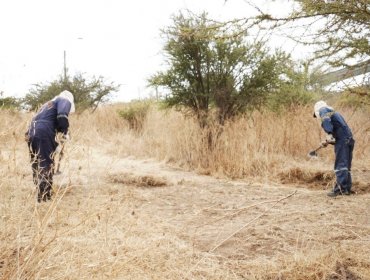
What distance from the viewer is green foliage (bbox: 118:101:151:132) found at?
16470mm

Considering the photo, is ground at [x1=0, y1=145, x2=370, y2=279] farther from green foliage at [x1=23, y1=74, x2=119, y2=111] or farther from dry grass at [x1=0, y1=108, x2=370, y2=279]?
green foliage at [x1=23, y1=74, x2=119, y2=111]

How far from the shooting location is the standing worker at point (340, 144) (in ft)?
20.7

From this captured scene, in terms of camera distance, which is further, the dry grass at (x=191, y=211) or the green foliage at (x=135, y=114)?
the green foliage at (x=135, y=114)

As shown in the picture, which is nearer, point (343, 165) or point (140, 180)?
point (343, 165)

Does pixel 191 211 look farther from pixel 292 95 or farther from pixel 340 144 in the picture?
pixel 292 95

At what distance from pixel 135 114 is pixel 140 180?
9.28 meters

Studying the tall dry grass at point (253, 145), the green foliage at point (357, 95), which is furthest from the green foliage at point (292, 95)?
the green foliage at point (357, 95)

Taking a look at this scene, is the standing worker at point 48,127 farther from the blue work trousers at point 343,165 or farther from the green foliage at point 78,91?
the green foliage at point 78,91

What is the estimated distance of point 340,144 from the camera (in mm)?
6422

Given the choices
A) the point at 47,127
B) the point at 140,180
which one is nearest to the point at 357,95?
the point at 47,127

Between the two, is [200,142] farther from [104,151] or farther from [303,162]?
[104,151]

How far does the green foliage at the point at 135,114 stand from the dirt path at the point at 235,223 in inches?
355

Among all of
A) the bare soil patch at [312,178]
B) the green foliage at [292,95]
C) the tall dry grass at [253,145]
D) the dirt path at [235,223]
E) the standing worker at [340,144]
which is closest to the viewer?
the dirt path at [235,223]

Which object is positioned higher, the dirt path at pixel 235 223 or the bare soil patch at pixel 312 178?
the dirt path at pixel 235 223
